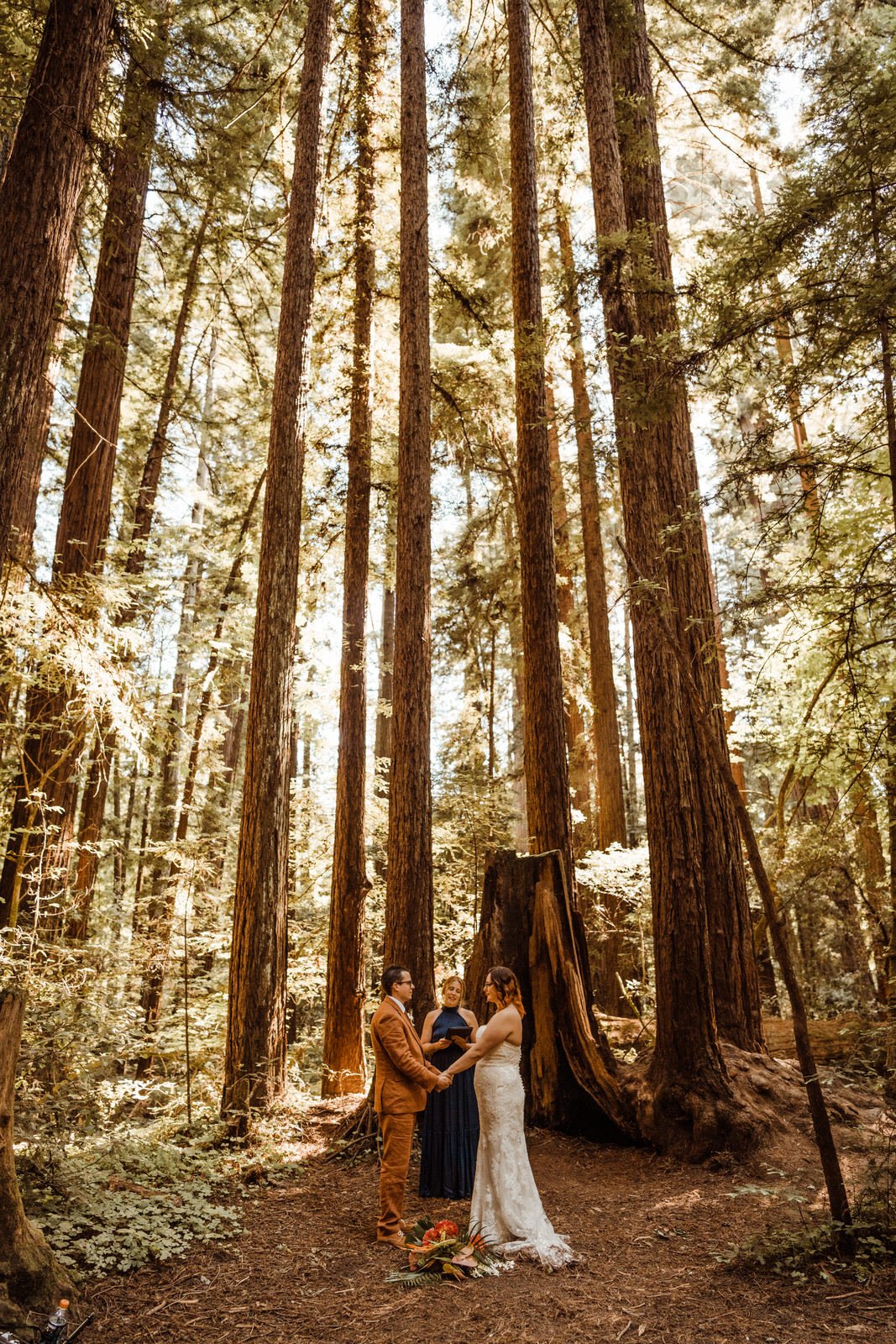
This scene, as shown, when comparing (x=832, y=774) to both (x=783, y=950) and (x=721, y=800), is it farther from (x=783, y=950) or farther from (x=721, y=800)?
(x=783, y=950)

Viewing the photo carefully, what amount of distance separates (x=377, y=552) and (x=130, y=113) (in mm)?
9006

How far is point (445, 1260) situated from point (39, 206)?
23.1ft

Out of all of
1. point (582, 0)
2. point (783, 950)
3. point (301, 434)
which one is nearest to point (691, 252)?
point (582, 0)

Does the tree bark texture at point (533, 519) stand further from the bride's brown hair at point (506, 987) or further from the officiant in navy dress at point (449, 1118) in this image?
the bride's brown hair at point (506, 987)

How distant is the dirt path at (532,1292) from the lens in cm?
379

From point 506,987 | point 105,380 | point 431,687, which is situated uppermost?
point 105,380

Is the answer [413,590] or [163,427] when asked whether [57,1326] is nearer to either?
[413,590]

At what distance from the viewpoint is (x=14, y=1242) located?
382 centimetres

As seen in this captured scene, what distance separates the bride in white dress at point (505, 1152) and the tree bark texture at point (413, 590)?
234 cm

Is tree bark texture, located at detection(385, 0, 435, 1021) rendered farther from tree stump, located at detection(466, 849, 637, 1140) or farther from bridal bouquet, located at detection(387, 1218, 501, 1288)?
bridal bouquet, located at detection(387, 1218, 501, 1288)

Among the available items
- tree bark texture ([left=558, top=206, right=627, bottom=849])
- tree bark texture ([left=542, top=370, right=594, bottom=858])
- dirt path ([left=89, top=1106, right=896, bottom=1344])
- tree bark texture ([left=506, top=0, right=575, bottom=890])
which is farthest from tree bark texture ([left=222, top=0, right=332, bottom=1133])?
tree bark texture ([left=542, top=370, right=594, bottom=858])

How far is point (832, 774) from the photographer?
10.1 m

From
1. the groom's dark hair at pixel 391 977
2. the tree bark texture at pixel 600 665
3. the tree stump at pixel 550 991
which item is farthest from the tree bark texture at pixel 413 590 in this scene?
the tree bark texture at pixel 600 665

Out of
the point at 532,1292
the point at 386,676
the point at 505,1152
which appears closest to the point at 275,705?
the point at 505,1152
